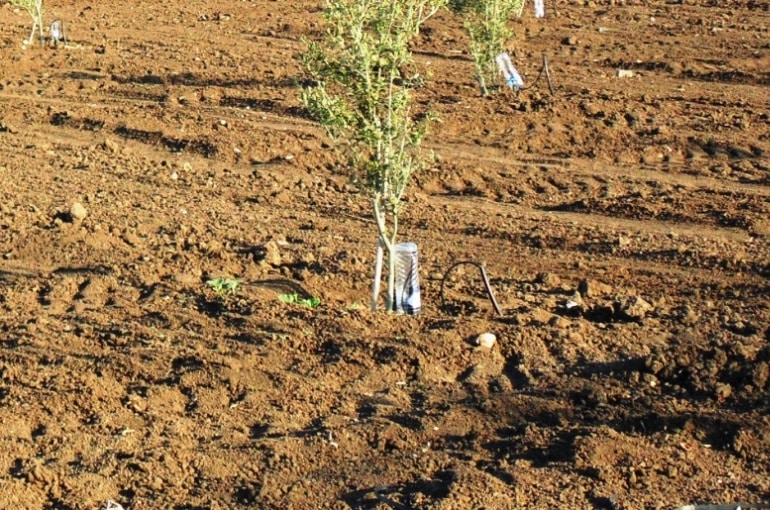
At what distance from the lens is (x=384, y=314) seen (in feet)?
30.4

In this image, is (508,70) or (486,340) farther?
(508,70)

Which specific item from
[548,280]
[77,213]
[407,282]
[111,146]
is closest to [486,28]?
[111,146]

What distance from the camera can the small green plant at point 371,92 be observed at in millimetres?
8922

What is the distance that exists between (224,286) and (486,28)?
739cm

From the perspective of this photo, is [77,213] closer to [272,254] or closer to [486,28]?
[272,254]

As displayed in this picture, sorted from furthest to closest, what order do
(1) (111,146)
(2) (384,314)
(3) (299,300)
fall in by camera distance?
(1) (111,146) → (3) (299,300) → (2) (384,314)

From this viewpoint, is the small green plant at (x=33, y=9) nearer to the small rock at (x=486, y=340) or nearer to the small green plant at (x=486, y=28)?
the small green plant at (x=486, y=28)

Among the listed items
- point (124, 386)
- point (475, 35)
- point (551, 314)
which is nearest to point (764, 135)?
point (475, 35)

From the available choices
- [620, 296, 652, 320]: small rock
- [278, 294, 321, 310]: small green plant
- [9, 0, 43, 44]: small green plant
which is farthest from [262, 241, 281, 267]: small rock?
[9, 0, 43, 44]: small green plant

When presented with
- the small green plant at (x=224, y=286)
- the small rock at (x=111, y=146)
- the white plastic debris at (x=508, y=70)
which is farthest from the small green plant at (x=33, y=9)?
the small green plant at (x=224, y=286)

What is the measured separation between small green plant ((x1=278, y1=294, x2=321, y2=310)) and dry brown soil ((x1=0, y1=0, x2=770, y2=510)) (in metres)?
0.14

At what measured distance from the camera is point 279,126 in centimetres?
1549

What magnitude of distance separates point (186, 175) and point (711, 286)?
603 centimetres

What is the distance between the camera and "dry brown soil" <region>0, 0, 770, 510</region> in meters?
7.22
